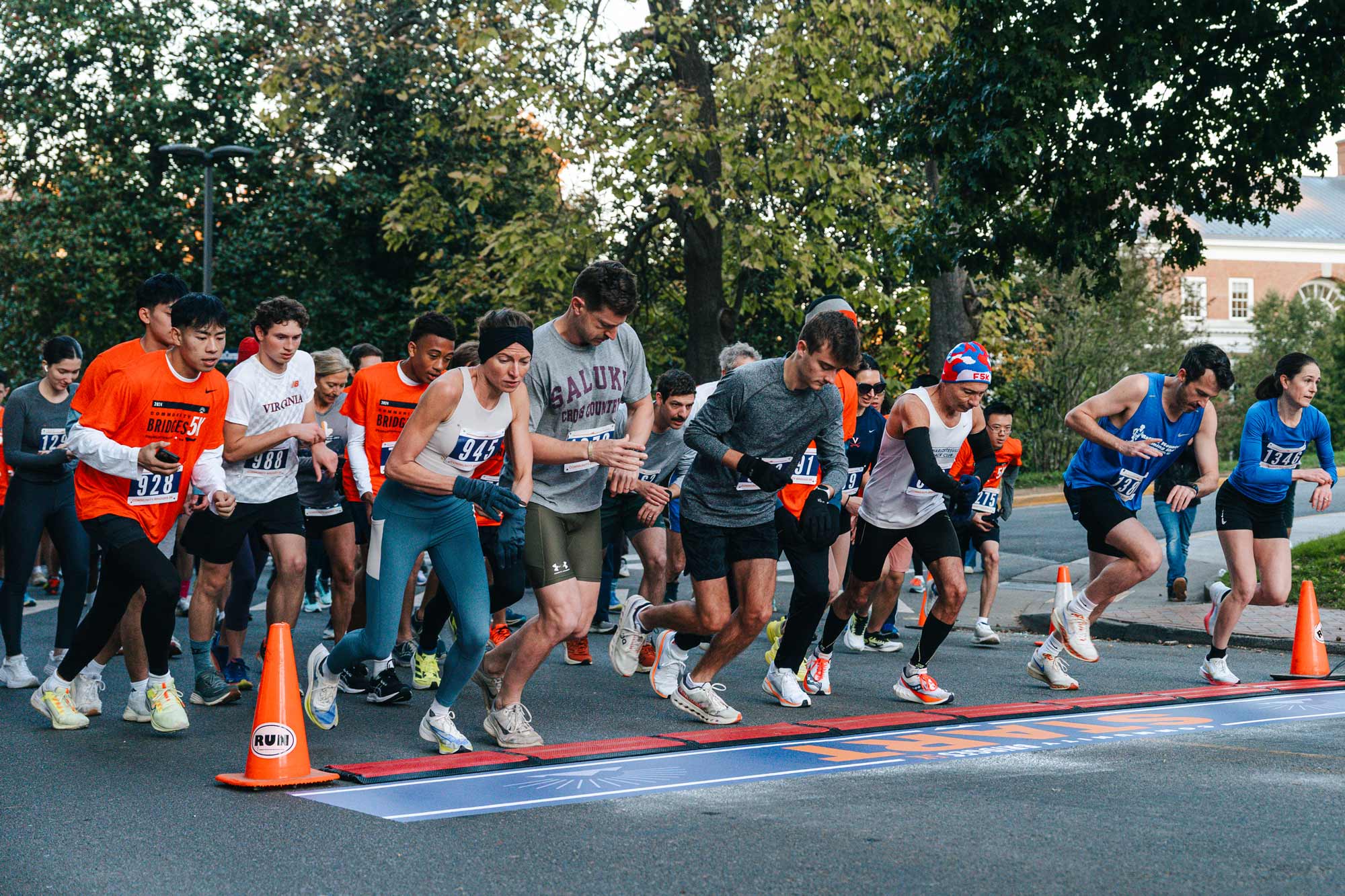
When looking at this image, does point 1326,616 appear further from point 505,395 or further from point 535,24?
point 535,24

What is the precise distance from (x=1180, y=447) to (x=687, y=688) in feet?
10.8

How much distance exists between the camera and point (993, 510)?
11.1 metres

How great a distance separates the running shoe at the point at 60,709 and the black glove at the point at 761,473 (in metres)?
3.29

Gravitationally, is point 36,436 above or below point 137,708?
above

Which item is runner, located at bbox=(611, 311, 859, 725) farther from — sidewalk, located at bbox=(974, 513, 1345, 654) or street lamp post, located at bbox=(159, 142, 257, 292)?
street lamp post, located at bbox=(159, 142, 257, 292)

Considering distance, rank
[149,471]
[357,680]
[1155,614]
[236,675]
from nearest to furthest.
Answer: [149,471], [357,680], [236,675], [1155,614]

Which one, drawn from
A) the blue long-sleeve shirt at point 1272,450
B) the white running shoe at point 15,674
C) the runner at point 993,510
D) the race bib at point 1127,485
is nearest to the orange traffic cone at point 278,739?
the white running shoe at point 15,674

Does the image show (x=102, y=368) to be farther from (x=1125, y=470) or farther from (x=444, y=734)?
(x=1125, y=470)

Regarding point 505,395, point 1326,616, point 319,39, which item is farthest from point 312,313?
point 505,395

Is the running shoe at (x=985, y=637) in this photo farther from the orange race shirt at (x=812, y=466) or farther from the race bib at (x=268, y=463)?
the race bib at (x=268, y=463)

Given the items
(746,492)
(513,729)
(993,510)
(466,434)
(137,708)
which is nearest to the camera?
(466,434)

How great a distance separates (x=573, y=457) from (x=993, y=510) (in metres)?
5.51

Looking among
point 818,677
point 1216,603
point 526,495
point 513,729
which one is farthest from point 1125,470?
point 513,729

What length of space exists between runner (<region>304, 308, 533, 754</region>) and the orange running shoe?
3.05 meters
